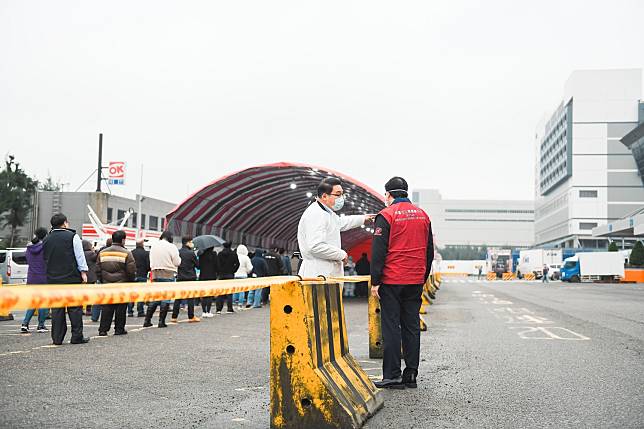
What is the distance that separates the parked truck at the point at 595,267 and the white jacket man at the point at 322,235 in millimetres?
53092

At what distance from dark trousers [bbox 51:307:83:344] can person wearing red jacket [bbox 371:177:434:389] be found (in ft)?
17.4

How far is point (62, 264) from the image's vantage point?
943 cm

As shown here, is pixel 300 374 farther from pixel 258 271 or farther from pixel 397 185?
pixel 258 271

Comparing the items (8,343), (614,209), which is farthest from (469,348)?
(614,209)

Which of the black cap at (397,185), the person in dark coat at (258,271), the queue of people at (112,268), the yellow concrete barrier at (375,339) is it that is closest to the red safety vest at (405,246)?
the black cap at (397,185)

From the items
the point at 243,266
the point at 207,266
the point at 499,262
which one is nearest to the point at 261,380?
the point at 207,266

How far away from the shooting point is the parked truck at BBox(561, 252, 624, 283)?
53938 millimetres

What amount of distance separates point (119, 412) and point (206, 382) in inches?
55.8

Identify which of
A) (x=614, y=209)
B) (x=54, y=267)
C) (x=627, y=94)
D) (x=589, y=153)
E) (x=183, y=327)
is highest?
(x=627, y=94)

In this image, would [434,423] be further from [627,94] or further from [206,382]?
[627,94]

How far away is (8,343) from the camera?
966 cm

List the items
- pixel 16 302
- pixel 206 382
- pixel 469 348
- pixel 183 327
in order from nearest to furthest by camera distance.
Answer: pixel 16 302 < pixel 206 382 < pixel 469 348 < pixel 183 327

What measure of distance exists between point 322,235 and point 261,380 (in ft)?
5.43

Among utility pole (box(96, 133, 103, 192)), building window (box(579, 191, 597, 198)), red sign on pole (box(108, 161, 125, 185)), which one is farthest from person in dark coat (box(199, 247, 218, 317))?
building window (box(579, 191, 597, 198))
